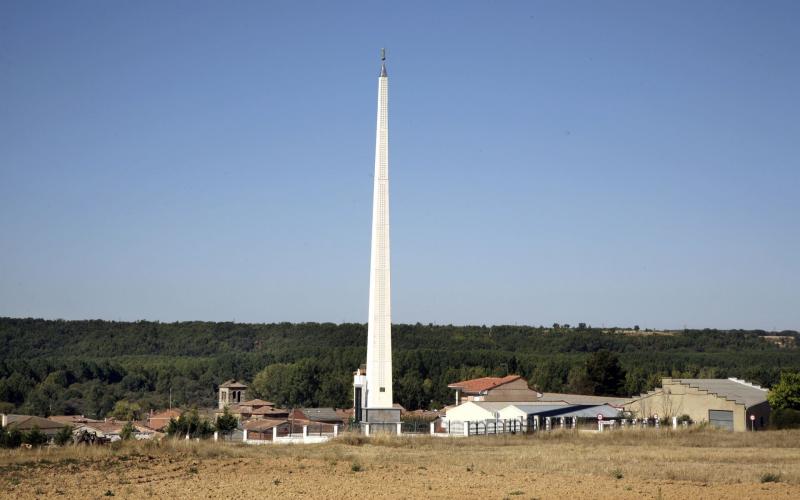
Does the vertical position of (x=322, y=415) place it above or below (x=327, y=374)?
below

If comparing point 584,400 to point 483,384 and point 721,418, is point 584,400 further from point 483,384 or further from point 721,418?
point 721,418

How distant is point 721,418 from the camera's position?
6325 cm

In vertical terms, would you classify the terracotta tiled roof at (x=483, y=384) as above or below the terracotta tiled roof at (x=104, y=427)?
above

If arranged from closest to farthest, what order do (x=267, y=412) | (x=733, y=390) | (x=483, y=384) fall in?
(x=733, y=390), (x=483, y=384), (x=267, y=412)

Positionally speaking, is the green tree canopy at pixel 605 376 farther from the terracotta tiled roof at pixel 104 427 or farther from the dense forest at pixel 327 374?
the terracotta tiled roof at pixel 104 427

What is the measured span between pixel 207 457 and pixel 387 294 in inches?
607

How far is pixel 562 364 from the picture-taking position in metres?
126

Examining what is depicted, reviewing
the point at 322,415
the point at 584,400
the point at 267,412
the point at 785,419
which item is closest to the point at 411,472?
the point at 785,419

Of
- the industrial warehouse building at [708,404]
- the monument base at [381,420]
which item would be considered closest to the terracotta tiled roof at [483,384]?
the industrial warehouse building at [708,404]


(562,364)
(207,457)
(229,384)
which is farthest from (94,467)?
(229,384)

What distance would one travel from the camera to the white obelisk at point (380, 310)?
48656 mm

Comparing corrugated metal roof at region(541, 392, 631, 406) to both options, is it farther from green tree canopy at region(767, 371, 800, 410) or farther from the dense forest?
the dense forest

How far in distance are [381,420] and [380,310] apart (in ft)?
17.7

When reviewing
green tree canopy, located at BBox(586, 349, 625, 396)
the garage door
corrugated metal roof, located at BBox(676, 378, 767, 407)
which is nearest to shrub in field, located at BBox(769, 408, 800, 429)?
corrugated metal roof, located at BBox(676, 378, 767, 407)
